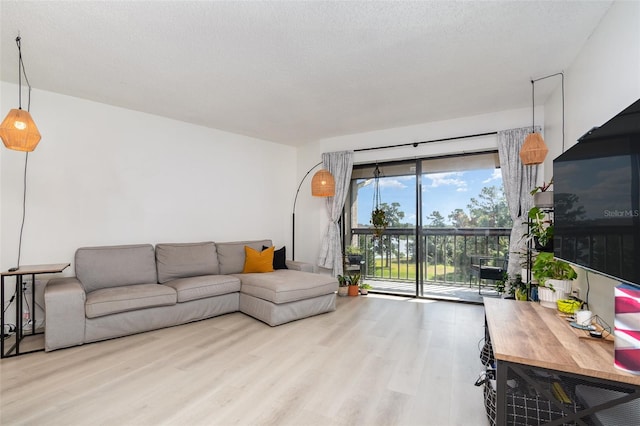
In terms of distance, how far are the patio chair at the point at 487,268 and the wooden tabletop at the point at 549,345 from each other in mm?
Result: 2270

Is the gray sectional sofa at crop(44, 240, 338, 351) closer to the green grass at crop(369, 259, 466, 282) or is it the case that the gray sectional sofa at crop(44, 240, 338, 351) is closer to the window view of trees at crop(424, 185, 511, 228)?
the green grass at crop(369, 259, 466, 282)

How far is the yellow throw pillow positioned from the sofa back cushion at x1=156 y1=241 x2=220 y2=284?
16.5 inches

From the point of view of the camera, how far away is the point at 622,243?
1399 millimetres

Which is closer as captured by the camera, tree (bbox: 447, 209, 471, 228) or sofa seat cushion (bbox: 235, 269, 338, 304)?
sofa seat cushion (bbox: 235, 269, 338, 304)

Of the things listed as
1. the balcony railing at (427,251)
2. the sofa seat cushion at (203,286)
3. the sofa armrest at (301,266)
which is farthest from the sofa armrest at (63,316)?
the balcony railing at (427,251)

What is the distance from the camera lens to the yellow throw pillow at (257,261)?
441 cm

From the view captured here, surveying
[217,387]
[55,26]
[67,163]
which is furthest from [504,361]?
[67,163]

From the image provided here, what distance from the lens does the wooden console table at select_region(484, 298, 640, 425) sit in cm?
122

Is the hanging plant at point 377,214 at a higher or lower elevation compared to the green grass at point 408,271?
higher

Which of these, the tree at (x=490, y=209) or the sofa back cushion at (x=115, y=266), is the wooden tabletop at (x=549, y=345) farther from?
the sofa back cushion at (x=115, y=266)

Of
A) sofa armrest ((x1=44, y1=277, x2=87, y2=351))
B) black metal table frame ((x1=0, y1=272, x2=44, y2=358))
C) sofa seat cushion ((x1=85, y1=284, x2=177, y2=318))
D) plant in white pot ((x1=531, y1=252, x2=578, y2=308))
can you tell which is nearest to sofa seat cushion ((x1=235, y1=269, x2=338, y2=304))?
sofa seat cushion ((x1=85, y1=284, x2=177, y2=318))

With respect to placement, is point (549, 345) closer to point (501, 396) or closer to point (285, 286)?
point (501, 396)

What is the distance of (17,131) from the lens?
91.3 inches

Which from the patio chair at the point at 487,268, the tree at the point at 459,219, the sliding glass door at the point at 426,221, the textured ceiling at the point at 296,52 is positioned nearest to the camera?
the textured ceiling at the point at 296,52
